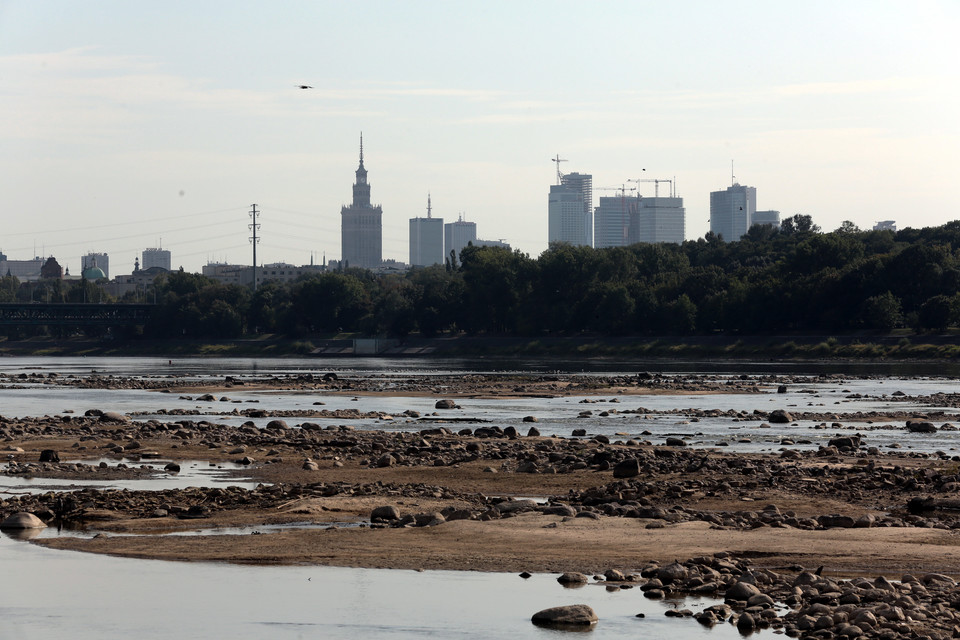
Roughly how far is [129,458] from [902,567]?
23.7 meters

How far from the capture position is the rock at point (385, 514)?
82.3 ft

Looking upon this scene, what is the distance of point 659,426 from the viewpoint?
166 feet

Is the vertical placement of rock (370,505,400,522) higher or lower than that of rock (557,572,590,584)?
higher

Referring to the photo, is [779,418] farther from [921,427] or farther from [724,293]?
[724,293]

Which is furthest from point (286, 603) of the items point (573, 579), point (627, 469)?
point (627, 469)

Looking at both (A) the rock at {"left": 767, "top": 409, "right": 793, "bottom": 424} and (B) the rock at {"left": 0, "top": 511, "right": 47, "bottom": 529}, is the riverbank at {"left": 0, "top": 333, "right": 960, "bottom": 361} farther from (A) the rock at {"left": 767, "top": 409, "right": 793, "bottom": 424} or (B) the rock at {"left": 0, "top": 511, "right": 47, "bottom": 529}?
(B) the rock at {"left": 0, "top": 511, "right": 47, "bottom": 529}

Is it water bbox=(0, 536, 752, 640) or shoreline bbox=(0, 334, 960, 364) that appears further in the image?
shoreline bbox=(0, 334, 960, 364)

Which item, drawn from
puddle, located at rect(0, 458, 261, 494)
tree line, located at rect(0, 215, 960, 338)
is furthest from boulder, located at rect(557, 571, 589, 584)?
tree line, located at rect(0, 215, 960, 338)

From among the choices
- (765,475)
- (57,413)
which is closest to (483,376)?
(57,413)

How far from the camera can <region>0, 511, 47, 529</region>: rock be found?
80.1ft

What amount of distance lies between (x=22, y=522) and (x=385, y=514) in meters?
6.91

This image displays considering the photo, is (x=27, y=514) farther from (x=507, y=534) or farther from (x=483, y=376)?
(x=483, y=376)

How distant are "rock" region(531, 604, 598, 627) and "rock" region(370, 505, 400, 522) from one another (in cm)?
793

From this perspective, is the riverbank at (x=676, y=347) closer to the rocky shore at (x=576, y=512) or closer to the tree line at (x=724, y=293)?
the tree line at (x=724, y=293)
